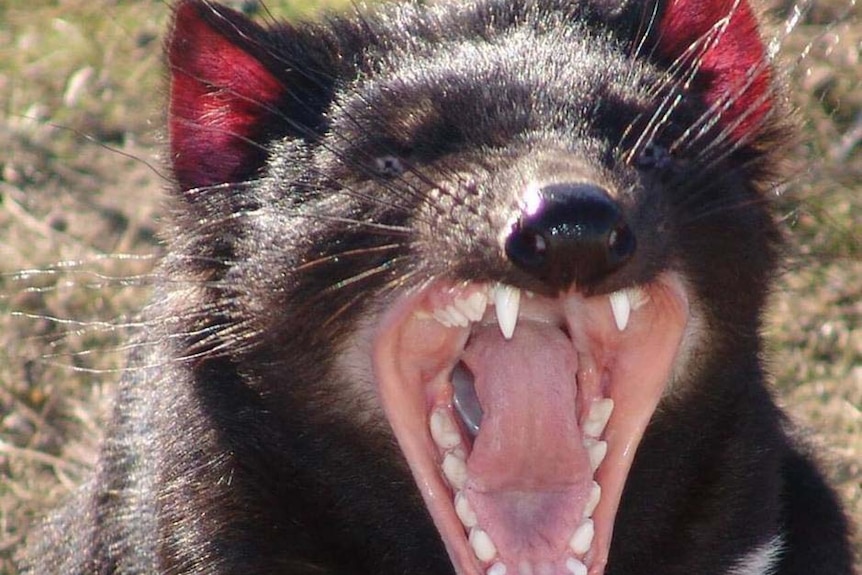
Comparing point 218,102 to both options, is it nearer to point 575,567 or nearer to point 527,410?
point 527,410

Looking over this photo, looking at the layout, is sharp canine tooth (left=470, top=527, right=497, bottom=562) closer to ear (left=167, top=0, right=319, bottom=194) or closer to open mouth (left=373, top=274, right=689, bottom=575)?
open mouth (left=373, top=274, right=689, bottom=575)

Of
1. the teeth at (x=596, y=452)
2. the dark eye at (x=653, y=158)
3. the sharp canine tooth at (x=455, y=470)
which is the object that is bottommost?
the sharp canine tooth at (x=455, y=470)

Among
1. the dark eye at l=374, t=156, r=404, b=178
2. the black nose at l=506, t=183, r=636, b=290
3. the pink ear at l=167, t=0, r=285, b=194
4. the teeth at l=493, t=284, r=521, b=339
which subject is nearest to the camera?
the black nose at l=506, t=183, r=636, b=290

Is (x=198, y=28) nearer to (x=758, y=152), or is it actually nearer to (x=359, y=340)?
(x=359, y=340)

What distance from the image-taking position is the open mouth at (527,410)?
11.8 feet

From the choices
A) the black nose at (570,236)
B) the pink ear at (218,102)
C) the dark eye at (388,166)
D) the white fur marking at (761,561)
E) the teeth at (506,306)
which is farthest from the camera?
the white fur marking at (761,561)

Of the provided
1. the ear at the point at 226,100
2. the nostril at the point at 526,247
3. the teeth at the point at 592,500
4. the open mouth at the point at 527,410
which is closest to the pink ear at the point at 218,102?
the ear at the point at 226,100

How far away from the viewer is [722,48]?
3.99m

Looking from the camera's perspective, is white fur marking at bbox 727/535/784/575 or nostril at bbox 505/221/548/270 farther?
white fur marking at bbox 727/535/784/575

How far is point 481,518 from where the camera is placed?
3.63m

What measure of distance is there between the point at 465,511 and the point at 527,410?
0.26m

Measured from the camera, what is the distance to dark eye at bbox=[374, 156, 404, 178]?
3670mm

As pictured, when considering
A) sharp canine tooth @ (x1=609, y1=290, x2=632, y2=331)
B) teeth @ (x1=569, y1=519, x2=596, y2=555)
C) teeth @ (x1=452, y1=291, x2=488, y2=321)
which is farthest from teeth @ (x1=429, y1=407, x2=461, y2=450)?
sharp canine tooth @ (x1=609, y1=290, x2=632, y2=331)

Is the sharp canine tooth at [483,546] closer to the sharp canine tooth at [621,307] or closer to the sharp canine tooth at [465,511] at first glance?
the sharp canine tooth at [465,511]
